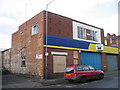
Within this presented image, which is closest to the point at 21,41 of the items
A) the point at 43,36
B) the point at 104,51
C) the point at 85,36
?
the point at 43,36

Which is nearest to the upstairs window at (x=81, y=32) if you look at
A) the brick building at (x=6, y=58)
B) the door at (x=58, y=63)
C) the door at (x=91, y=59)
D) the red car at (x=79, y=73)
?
the door at (x=91, y=59)

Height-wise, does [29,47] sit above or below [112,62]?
above

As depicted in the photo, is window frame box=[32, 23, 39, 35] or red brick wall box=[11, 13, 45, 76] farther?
window frame box=[32, 23, 39, 35]

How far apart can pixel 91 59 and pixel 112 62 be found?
7490 mm

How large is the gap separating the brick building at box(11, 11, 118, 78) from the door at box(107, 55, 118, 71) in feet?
6.04

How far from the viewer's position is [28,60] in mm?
17672

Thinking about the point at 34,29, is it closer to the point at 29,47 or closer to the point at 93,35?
the point at 29,47

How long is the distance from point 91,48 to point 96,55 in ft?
6.25

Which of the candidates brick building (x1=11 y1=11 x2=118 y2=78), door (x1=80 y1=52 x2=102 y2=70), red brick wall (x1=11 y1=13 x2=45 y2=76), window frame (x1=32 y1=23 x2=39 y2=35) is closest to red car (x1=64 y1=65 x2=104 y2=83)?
brick building (x1=11 y1=11 x2=118 y2=78)

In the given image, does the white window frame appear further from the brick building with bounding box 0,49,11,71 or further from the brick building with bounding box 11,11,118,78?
the brick building with bounding box 0,49,11,71

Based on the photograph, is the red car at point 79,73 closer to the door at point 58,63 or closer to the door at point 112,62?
the door at point 58,63

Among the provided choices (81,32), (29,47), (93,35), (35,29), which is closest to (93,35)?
(93,35)

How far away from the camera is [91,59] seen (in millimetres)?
20703

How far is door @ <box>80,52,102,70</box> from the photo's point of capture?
1940cm
